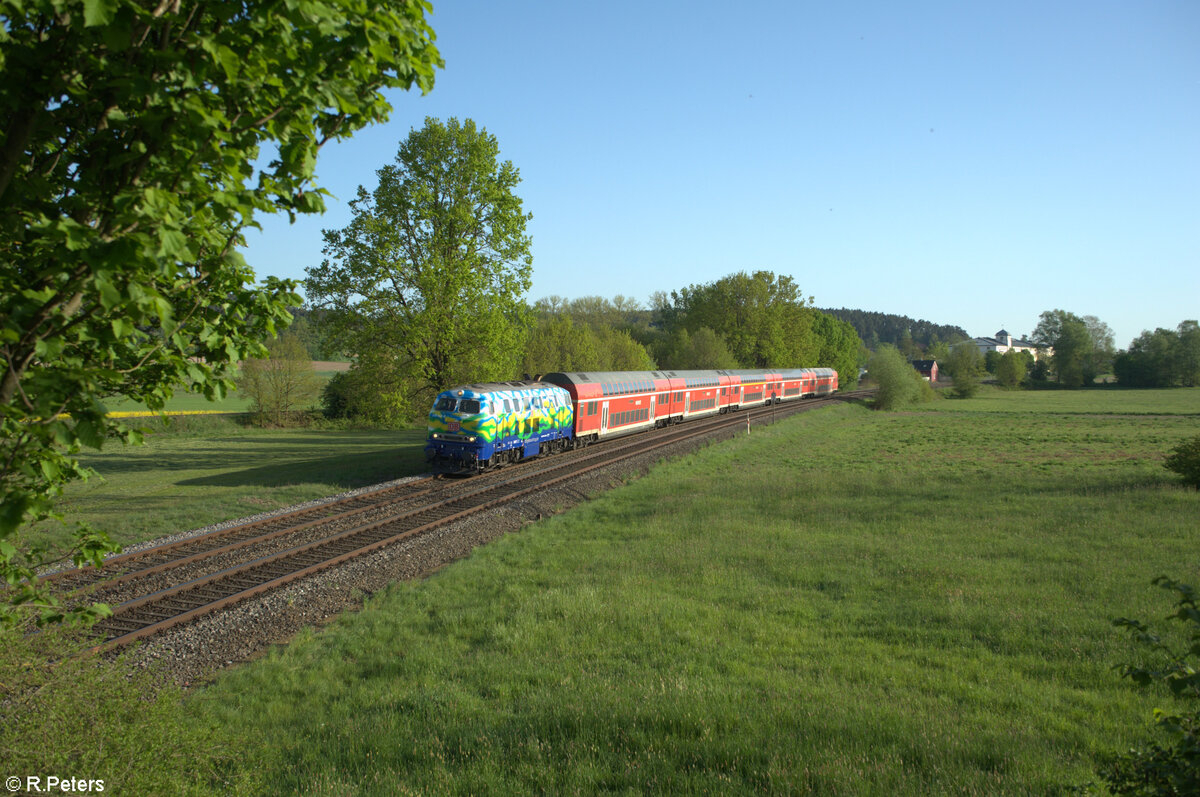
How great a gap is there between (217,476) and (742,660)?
2199 cm

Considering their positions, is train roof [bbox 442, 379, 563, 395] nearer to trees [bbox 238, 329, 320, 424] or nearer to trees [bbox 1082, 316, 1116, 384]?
trees [bbox 238, 329, 320, 424]

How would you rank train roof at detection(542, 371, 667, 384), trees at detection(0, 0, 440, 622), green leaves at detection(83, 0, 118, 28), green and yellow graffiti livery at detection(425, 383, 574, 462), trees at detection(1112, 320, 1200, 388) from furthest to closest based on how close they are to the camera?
trees at detection(1112, 320, 1200, 388), train roof at detection(542, 371, 667, 384), green and yellow graffiti livery at detection(425, 383, 574, 462), trees at detection(0, 0, 440, 622), green leaves at detection(83, 0, 118, 28)

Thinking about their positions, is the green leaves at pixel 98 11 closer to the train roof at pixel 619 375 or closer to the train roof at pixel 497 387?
the train roof at pixel 497 387

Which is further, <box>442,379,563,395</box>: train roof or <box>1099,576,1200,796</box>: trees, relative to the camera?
<box>442,379,563,395</box>: train roof

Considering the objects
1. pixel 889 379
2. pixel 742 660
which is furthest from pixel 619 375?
pixel 889 379

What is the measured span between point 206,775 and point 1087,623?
10395 millimetres

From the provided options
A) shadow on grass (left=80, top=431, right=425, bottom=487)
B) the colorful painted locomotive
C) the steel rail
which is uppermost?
the colorful painted locomotive

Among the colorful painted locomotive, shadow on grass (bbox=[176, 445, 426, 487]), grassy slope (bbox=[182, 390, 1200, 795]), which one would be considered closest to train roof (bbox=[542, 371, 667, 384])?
the colorful painted locomotive

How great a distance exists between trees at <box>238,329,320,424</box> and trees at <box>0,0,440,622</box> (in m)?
47.8

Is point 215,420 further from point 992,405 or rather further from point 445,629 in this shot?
point 992,405

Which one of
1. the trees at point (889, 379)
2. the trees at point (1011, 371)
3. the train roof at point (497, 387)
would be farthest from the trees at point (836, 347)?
the train roof at point (497, 387)

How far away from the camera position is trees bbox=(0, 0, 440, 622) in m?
2.72

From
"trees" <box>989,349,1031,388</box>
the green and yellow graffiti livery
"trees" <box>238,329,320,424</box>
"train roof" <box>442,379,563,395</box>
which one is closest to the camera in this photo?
the green and yellow graffiti livery

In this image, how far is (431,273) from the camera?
23.9 meters
